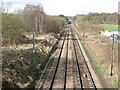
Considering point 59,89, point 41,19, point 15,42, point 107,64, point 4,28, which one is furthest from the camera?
point 41,19

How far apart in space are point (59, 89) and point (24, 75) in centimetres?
249

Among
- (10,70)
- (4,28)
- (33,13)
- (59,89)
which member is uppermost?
(33,13)

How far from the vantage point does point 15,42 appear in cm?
2306

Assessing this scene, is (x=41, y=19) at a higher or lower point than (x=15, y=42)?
higher

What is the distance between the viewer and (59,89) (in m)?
12.1

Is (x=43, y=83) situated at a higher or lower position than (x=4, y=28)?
lower

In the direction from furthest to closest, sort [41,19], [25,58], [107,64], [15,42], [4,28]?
[41,19]
[15,42]
[107,64]
[4,28]
[25,58]

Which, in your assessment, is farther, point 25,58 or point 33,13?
point 33,13

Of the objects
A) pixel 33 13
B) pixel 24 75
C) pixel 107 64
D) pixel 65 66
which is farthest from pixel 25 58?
pixel 33 13

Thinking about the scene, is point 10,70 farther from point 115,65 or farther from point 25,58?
point 115,65

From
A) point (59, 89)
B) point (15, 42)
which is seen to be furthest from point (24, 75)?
point (15, 42)

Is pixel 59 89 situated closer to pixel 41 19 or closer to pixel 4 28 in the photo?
pixel 4 28

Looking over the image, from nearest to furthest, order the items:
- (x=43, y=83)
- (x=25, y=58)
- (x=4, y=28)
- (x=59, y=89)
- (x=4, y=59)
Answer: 1. (x=59, y=89)
2. (x=43, y=83)
3. (x=4, y=59)
4. (x=25, y=58)
5. (x=4, y=28)

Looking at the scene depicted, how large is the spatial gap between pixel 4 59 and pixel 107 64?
8.64 metres
